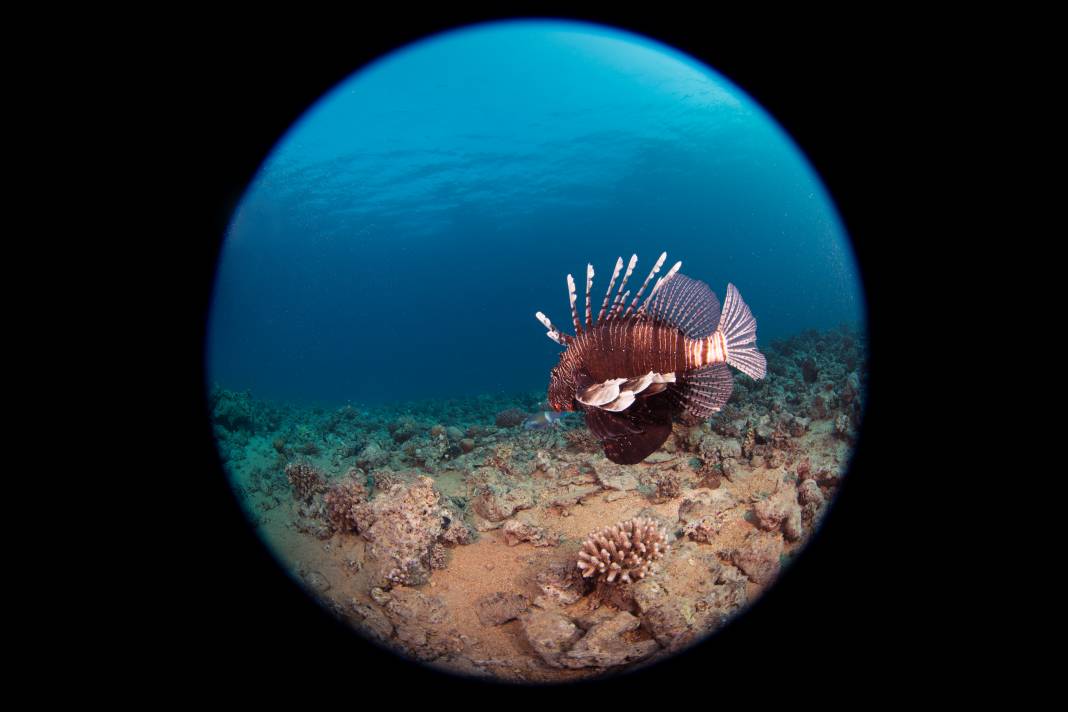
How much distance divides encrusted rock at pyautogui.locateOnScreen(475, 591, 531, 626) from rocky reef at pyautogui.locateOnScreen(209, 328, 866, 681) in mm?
11

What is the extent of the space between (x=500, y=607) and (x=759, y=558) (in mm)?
1900

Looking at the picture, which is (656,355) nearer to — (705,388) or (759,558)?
(705,388)

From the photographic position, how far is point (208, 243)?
4.12 meters

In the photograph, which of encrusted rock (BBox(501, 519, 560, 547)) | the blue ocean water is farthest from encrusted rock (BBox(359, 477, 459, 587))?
the blue ocean water

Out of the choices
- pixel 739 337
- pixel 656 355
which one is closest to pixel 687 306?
pixel 739 337

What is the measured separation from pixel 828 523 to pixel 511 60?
22.8 metres

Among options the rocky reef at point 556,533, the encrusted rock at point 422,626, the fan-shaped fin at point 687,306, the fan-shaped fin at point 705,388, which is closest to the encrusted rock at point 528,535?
the rocky reef at point 556,533

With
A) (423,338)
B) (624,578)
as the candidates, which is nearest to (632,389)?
(624,578)

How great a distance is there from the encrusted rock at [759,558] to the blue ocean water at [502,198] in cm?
323

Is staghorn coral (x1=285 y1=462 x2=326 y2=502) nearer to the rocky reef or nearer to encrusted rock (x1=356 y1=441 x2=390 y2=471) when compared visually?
the rocky reef

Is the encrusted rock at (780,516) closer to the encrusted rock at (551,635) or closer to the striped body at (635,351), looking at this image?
the striped body at (635,351)

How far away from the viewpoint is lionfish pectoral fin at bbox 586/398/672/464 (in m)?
3.60

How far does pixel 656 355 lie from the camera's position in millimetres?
3436

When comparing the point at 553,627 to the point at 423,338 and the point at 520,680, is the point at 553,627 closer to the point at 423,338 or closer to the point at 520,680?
the point at 520,680
